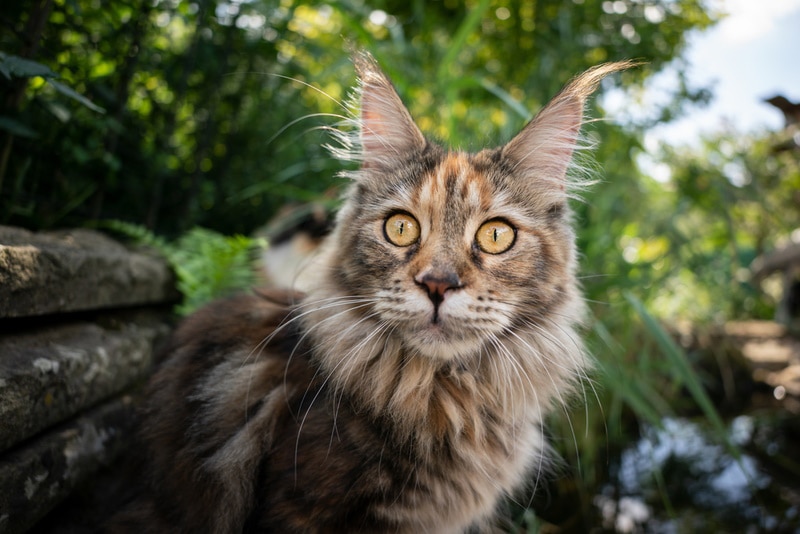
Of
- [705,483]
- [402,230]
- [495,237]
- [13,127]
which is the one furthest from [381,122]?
[705,483]

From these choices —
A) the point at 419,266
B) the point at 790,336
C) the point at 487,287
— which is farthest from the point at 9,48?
the point at 790,336

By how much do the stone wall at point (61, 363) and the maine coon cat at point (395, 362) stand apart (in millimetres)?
228

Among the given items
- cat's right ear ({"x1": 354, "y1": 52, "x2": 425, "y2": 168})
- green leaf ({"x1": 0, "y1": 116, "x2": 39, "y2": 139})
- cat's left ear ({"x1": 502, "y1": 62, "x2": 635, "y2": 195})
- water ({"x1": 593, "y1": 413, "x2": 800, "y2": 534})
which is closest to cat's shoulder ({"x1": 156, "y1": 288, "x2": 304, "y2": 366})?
cat's right ear ({"x1": 354, "y1": 52, "x2": 425, "y2": 168})

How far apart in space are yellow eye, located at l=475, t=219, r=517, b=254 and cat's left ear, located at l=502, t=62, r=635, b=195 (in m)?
0.24

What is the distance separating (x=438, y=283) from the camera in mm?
1221

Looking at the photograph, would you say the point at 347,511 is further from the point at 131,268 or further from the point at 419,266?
the point at 131,268

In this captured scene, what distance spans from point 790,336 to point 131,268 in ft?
19.0

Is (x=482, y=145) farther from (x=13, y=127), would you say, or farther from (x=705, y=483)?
(x=705, y=483)

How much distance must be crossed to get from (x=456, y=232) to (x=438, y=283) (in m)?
0.20

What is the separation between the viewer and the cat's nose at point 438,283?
1.22 m

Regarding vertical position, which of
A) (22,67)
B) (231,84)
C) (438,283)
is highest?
(231,84)

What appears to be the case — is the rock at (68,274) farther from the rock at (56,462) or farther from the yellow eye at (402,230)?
the yellow eye at (402,230)

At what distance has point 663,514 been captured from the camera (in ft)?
8.04

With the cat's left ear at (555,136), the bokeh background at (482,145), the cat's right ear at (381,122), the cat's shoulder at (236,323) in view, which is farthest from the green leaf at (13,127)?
the cat's left ear at (555,136)
